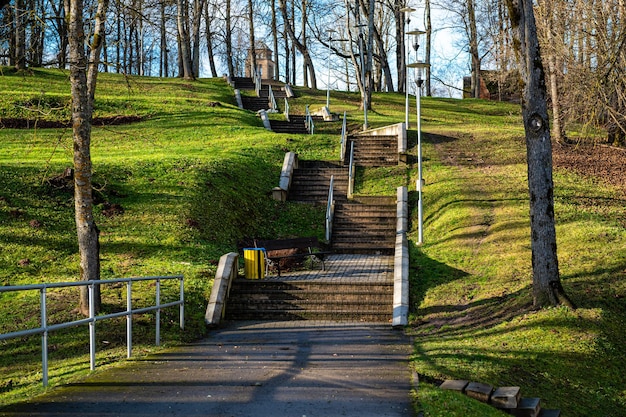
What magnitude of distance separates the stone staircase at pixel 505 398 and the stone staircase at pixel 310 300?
19.3ft

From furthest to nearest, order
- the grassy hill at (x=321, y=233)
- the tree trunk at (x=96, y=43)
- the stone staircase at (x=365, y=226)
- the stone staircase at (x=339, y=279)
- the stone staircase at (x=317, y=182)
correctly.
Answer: the stone staircase at (x=317, y=182) < the stone staircase at (x=365, y=226) < the stone staircase at (x=339, y=279) < the tree trunk at (x=96, y=43) < the grassy hill at (x=321, y=233)

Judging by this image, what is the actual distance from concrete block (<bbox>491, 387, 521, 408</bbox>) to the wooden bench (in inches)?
348

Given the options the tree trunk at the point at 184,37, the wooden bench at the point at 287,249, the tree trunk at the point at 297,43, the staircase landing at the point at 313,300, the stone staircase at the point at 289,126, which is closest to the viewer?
the staircase landing at the point at 313,300

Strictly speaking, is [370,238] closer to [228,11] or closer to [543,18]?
[543,18]

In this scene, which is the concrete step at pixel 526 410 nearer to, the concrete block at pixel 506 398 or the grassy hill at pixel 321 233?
the concrete block at pixel 506 398

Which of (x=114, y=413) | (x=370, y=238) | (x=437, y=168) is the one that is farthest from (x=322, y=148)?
(x=114, y=413)

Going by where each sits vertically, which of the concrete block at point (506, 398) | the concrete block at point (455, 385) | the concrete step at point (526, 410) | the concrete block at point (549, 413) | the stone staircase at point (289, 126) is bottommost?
the concrete block at point (549, 413)

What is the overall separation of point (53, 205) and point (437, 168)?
13877 mm

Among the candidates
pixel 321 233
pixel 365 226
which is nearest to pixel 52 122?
pixel 321 233

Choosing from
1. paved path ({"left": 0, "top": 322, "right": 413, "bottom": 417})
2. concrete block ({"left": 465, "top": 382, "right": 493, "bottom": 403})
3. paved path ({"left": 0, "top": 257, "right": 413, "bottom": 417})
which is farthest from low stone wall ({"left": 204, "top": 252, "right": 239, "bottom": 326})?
concrete block ({"left": 465, "top": 382, "right": 493, "bottom": 403})

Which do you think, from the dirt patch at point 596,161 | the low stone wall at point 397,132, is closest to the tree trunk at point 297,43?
the low stone wall at point 397,132

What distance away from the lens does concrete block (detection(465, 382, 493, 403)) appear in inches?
319

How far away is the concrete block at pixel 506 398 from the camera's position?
796cm

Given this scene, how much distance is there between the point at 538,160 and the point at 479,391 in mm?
5451
